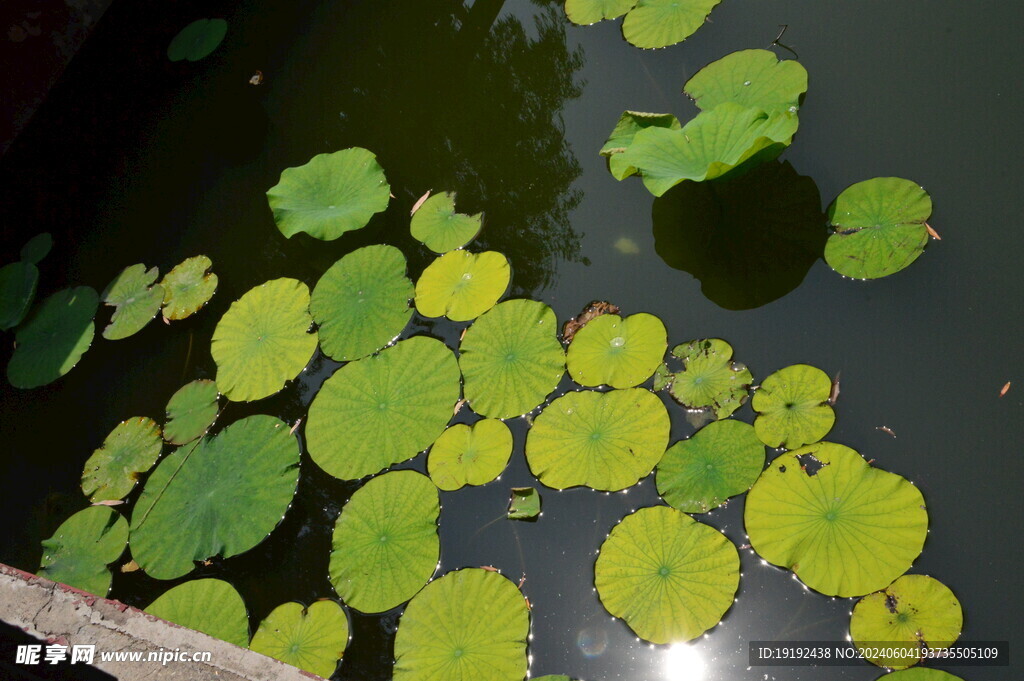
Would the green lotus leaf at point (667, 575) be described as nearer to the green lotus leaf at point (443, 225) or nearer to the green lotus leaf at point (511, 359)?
the green lotus leaf at point (511, 359)

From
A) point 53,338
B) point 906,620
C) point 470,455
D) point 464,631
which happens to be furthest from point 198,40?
point 906,620

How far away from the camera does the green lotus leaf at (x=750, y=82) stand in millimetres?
2396

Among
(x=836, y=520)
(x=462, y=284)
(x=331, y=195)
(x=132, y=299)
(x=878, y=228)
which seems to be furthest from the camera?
(x=132, y=299)

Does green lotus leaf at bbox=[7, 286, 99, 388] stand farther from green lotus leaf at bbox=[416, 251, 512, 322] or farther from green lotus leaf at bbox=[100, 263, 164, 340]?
green lotus leaf at bbox=[416, 251, 512, 322]

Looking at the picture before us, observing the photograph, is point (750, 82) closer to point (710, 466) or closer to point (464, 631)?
point (710, 466)

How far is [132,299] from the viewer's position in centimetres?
290

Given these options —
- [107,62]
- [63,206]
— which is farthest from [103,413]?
[107,62]

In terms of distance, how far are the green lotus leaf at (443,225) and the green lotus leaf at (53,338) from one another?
1.51 m

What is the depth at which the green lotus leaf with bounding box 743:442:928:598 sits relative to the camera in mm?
1598

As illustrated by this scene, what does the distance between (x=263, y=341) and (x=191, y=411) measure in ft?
1.16

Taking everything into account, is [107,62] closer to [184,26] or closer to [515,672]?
[184,26]

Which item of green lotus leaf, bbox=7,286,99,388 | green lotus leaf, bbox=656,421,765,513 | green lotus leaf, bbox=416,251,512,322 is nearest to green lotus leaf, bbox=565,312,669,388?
green lotus leaf, bbox=656,421,765,513

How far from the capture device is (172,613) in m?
2.04

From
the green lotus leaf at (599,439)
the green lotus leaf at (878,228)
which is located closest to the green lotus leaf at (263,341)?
the green lotus leaf at (599,439)
